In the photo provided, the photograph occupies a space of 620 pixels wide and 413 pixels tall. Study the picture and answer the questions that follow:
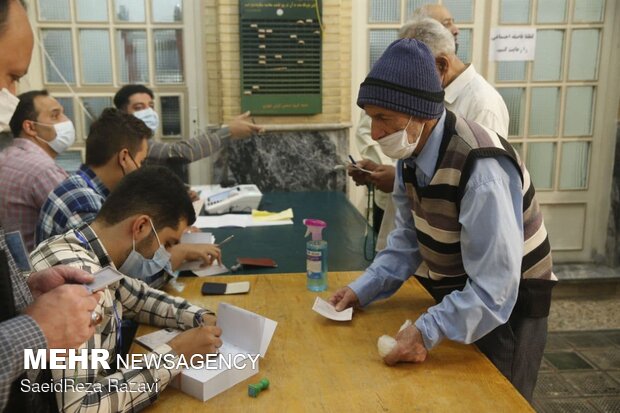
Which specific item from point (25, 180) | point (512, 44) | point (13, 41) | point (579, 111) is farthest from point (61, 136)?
point (579, 111)

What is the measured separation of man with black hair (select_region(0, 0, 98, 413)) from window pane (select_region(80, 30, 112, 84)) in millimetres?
3021

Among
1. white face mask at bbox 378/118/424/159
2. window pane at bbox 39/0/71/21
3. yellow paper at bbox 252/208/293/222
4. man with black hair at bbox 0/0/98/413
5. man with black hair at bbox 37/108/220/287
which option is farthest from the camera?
window pane at bbox 39/0/71/21

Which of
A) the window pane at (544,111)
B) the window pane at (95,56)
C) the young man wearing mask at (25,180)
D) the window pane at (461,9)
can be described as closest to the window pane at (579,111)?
the window pane at (544,111)

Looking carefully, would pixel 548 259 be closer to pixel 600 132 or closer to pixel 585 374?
pixel 585 374

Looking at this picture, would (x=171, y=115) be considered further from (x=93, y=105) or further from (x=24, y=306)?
(x=24, y=306)

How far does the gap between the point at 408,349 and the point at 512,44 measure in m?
3.36

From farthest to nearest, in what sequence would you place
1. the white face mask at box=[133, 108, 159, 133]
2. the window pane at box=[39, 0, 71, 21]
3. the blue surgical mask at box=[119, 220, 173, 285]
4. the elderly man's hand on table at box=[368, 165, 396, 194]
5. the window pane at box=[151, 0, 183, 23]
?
the window pane at box=[151, 0, 183, 23], the window pane at box=[39, 0, 71, 21], the white face mask at box=[133, 108, 159, 133], the elderly man's hand on table at box=[368, 165, 396, 194], the blue surgical mask at box=[119, 220, 173, 285]

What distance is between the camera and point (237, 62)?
12.6 ft

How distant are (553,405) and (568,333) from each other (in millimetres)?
1021

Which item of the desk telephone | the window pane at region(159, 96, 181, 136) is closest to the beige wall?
the window pane at region(159, 96, 181, 136)

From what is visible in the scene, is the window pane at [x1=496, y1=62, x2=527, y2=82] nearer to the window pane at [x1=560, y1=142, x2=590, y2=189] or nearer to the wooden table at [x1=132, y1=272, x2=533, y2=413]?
the window pane at [x1=560, y1=142, x2=590, y2=189]

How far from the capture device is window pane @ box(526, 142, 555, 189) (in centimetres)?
434

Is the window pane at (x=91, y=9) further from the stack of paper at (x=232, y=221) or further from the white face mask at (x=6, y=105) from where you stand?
the white face mask at (x=6, y=105)

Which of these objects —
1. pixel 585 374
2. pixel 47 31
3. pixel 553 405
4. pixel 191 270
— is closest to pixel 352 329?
pixel 191 270
